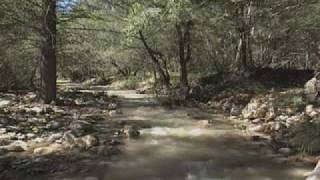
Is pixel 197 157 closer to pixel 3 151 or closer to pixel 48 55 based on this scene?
pixel 3 151

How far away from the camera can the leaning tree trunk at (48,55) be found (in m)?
18.9

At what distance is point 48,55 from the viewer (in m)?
20.1

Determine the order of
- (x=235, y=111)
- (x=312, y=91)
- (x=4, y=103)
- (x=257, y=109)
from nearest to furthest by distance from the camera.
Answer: (x=257, y=109), (x=312, y=91), (x=235, y=111), (x=4, y=103)

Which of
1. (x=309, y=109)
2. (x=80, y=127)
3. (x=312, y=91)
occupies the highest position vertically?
(x=312, y=91)

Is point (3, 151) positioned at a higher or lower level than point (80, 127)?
lower

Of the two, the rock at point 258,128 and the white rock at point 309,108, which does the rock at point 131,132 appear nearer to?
the rock at point 258,128

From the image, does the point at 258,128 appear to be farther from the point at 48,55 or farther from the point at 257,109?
the point at 48,55

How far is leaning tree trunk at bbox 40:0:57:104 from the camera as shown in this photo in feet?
62.0

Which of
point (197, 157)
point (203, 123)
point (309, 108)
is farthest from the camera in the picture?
point (203, 123)

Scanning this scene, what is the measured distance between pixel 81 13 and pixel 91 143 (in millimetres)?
8473

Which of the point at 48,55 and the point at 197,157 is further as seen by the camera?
the point at 48,55

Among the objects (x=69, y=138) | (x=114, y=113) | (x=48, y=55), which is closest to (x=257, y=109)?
(x=114, y=113)

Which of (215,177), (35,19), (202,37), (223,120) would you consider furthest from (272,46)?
(215,177)

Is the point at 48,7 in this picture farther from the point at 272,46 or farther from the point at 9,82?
the point at 272,46
